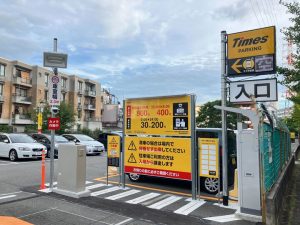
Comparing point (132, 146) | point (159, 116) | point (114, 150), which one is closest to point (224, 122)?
point (159, 116)

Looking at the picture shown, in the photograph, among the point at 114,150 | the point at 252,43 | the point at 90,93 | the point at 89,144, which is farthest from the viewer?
the point at 90,93

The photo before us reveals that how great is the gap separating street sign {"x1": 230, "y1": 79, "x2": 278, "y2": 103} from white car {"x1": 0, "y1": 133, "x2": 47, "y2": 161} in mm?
11475

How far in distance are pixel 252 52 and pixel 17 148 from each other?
13.4 meters

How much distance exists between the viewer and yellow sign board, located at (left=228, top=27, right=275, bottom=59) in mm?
7166

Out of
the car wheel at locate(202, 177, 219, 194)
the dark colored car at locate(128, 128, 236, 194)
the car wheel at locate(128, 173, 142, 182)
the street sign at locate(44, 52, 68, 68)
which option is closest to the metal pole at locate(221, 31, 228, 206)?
the dark colored car at locate(128, 128, 236, 194)

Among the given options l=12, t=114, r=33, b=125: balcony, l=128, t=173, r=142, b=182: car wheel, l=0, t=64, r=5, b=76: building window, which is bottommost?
l=128, t=173, r=142, b=182: car wheel

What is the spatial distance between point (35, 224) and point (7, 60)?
46.7 m

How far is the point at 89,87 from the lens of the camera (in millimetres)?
67812

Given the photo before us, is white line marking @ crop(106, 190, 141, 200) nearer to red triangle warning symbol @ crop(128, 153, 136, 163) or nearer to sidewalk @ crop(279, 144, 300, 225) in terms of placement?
red triangle warning symbol @ crop(128, 153, 136, 163)

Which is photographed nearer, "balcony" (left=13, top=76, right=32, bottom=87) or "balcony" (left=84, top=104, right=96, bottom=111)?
"balcony" (left=13, top=76, right=32, bottom=87)

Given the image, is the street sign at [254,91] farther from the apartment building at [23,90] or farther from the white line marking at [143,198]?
the apartment building at [23,90]

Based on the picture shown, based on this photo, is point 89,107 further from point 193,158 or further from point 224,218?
point 224,218

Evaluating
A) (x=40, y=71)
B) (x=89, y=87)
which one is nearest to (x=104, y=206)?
(x=40, y=71)

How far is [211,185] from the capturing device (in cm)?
891
